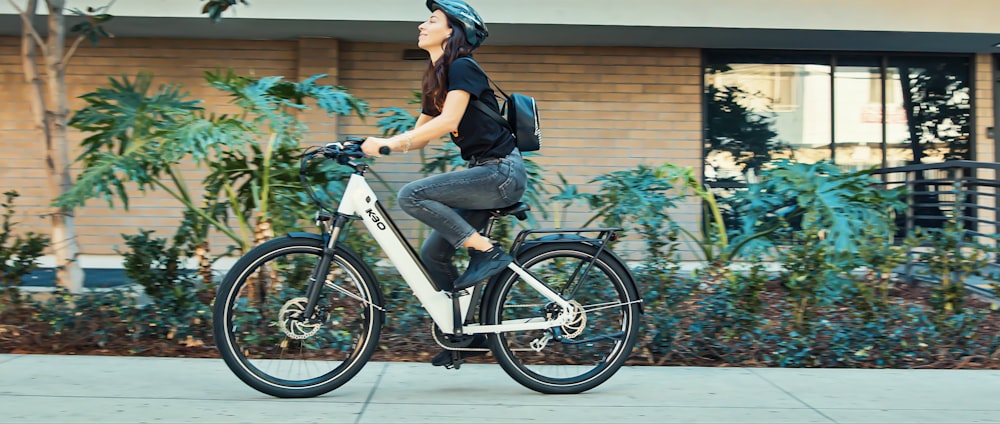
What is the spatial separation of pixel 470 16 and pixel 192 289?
2.58 m

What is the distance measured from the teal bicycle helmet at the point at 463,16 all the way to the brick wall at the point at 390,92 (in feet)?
20.2

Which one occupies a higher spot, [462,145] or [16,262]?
[462,145]

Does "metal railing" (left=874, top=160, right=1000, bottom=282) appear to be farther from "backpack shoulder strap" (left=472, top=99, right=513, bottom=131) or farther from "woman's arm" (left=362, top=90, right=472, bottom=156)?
"woman's arm" (left=362, top=90, right=472, bottom=156)

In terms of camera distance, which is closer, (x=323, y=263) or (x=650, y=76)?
(x=323, y=263)

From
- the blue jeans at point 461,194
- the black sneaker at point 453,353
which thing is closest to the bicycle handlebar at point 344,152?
the blue jeans at point 461,194

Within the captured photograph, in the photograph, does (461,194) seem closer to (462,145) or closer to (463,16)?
(462,145)

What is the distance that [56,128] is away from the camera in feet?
18.8

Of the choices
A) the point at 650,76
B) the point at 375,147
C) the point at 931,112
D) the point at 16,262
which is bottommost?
the point at 16,262

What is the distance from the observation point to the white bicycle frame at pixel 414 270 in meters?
4.09

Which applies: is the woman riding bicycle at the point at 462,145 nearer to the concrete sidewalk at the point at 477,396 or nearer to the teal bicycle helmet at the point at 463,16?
the teal bicycle helmet at the point at 463,16

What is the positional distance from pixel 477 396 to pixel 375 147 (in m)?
1.30

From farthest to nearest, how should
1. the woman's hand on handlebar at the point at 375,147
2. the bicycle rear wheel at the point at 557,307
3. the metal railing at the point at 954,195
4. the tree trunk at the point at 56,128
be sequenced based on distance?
1. the metal railing at the point at 954,195
2. the tree trunk at the point at 56,128
3. the bicycle rear wheel at the point at 557,307
4. the woman's hand on handlebar at the point at 375,147

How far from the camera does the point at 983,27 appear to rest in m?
9.73

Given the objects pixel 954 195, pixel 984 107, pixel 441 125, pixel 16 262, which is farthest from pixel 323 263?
pixel 984 107
